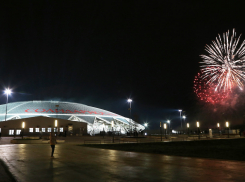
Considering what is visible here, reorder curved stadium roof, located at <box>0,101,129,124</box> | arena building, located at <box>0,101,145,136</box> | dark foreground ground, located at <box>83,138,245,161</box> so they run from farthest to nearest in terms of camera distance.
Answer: curved stadium roof, located at <box>0,101,129,124</box> → arena building, located at <box>0,101,145,136</box> → dark foreground ground, located at <box>83,138,245,161</box>

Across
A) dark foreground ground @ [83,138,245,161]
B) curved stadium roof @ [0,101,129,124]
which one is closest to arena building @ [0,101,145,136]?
curved stadium roof @ [0,101,129,124]

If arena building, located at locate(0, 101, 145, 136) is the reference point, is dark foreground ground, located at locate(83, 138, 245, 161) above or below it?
below

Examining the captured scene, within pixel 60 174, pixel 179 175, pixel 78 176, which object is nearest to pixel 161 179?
pixel 179 175

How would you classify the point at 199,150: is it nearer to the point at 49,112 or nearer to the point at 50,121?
the point at 50,121

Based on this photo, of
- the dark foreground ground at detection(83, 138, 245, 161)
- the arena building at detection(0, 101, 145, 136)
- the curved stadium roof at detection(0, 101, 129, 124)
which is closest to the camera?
the dark foreground ground at detection(83, 138, 245, 161)

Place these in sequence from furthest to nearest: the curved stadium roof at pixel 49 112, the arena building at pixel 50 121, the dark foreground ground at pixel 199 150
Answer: the curved stadium roof at pixel 49 112 → the arena building at pixel 50 121 → the dark foreground ground at pixel 199 150

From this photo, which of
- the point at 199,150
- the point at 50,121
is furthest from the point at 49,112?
the point at 199,150

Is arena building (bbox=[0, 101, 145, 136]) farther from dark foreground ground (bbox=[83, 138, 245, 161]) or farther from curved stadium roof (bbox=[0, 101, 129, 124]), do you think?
dark foreground ground (bbox=[83, 138, 245, 161])

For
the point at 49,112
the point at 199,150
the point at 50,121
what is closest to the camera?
the point at 199,150

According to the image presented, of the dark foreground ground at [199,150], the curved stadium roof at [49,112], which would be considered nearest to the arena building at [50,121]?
the curved stadium roof at [49,112]

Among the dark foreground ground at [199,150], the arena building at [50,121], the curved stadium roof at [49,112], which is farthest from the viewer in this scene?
the curved stadium roof at [49,112]

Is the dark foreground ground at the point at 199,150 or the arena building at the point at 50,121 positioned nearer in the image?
the dark foreground ground at the point at 199,150

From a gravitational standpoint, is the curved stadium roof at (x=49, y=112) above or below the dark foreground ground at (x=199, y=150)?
above

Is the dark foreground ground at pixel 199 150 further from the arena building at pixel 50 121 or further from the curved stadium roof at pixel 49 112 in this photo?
the curved stadium roof at pixel 49 112
